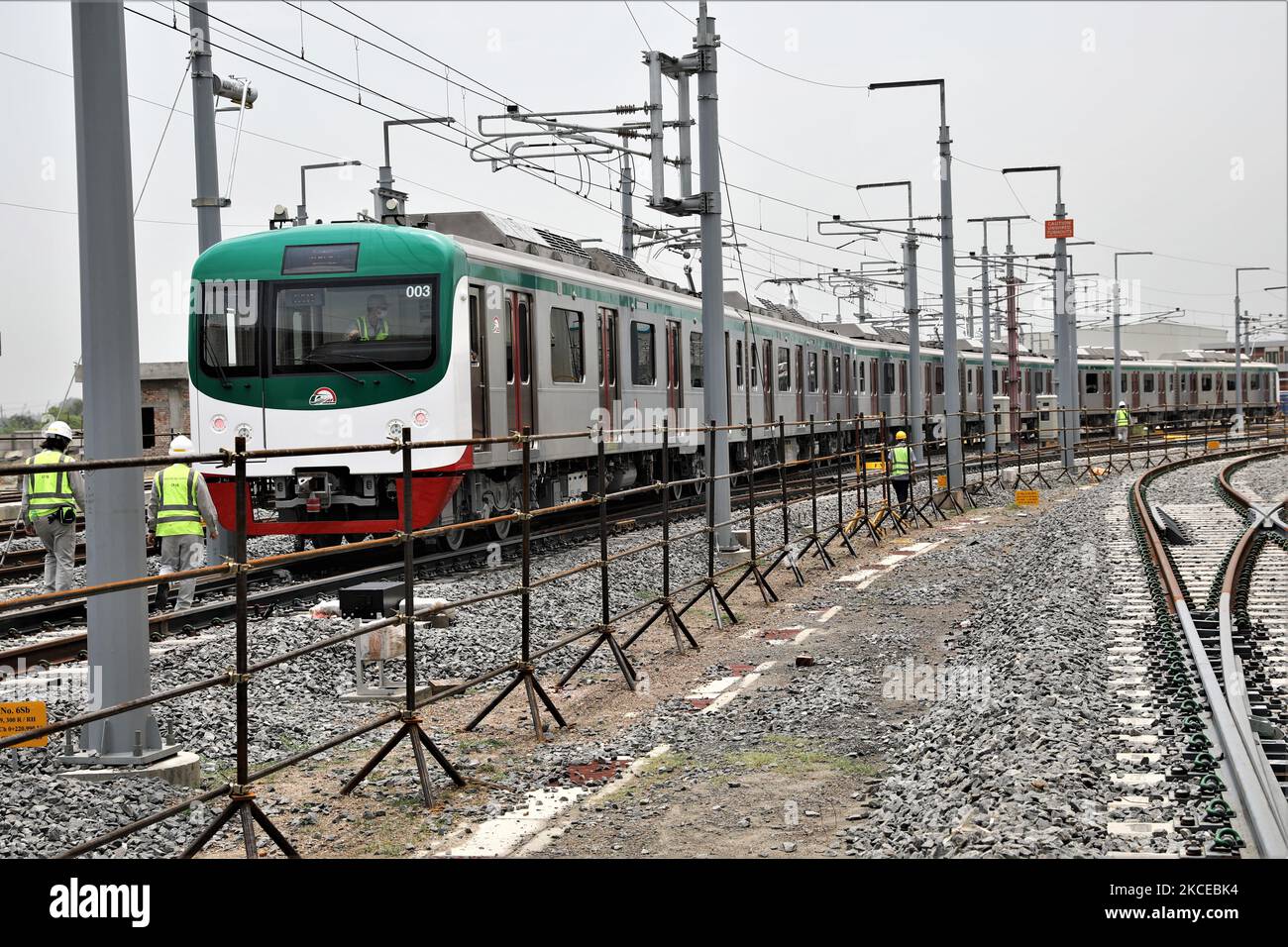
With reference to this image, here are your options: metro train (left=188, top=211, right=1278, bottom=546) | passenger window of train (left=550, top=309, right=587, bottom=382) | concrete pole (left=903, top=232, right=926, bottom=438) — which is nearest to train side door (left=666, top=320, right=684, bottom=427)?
metro train (left=188, top=211, right=1278, bottom=546)

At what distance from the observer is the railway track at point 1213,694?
18.1ft

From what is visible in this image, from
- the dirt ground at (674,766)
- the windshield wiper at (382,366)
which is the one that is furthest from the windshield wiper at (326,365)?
the dirt ground at (674,766)

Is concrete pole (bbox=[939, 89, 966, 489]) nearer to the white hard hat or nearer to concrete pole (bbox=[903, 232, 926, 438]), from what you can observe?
concrete pole (bbox=[903, 232, 926, 438])

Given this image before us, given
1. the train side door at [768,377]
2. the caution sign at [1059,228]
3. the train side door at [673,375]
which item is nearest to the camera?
the train side door at [673,375]

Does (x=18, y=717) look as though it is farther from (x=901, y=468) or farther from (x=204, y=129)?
(x=901, y=468)

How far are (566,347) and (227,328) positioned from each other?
14.5ft

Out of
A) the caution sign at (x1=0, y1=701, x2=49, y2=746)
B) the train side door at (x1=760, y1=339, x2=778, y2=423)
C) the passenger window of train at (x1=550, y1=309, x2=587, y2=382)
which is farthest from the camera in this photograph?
the train side door at (x1=760, y1=339, x2=778, y2=423)

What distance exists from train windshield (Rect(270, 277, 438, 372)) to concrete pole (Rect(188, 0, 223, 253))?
1.35 meters

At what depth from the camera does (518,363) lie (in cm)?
1565

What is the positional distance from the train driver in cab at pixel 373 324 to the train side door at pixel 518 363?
174 centimetres

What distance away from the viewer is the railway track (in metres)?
5.51

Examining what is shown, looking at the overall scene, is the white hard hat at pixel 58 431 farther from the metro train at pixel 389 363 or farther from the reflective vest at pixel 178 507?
the metro train at pixel 389 363
